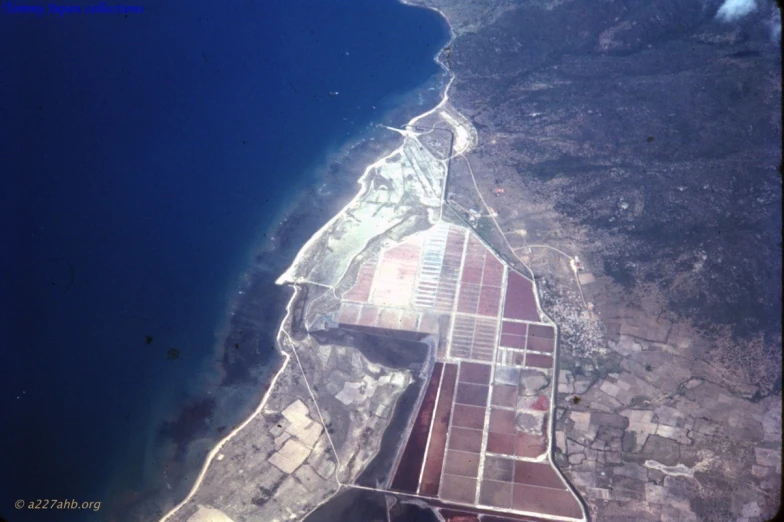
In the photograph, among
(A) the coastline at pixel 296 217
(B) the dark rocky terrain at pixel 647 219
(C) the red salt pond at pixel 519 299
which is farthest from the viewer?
(C) the red salt pond at pixel 519 299

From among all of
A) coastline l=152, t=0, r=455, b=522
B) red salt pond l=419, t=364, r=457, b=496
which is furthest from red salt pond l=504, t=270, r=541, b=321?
coastline l=152, t=0, r=455, b=522

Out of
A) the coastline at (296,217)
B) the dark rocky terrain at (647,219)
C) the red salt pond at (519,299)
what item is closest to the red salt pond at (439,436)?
the red salt pond at (519,299)

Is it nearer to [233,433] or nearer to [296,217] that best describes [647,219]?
[296,217]

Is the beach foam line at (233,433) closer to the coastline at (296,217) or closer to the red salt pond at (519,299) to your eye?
the coastline at (296,217)

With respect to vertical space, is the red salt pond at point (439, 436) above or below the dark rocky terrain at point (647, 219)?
below

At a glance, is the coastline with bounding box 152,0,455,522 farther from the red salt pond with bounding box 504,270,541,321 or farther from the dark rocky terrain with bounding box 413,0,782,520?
the red salt pond with bounding box 504,270,541,321

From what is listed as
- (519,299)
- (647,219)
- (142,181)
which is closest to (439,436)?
(519,299)
